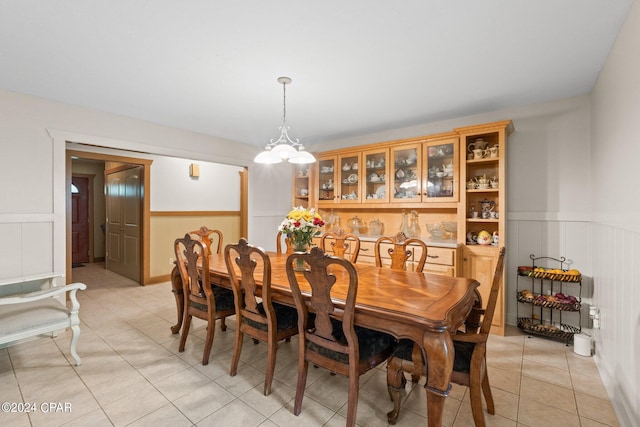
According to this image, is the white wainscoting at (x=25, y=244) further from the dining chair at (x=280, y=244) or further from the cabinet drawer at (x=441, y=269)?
the cabinet drawer at (x=441, y=269)

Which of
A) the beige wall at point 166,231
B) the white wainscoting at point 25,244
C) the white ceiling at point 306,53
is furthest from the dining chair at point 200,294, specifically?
the beige wall at point 166,231

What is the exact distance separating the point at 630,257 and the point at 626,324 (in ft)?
1.31

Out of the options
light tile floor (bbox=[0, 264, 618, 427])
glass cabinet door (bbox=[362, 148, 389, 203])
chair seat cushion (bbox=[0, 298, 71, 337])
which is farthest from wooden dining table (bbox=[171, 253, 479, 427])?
glass cabinet door (bbox=[362, 148, 389, 203])

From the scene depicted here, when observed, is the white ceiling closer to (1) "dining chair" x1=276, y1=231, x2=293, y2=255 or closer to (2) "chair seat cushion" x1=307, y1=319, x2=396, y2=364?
(1) "dining chair" x1=276, y1=231, x2=293, y2=255

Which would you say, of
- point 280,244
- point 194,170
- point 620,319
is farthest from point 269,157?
point 194,170

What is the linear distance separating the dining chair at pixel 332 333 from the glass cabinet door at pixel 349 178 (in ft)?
7.80

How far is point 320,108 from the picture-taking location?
10.4 feet

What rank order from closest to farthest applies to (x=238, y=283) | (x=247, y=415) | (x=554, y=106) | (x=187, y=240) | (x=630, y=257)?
(x=630, y=257) < (x=247, y=415) < (x=238, y=283) < (x=187, y=240) < (x=554, y=106)

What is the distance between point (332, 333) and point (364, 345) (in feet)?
0.67

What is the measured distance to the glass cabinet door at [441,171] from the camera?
3.30 m

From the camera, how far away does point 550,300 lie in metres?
2.78

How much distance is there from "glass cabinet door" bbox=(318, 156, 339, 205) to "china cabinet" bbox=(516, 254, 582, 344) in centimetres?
248

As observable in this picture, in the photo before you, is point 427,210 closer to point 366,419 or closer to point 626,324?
point 626,324

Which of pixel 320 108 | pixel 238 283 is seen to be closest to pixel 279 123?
pixel 320 108
